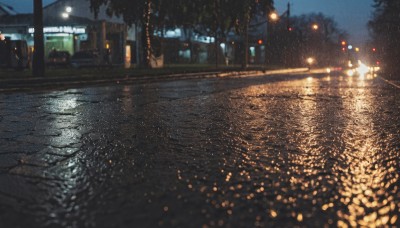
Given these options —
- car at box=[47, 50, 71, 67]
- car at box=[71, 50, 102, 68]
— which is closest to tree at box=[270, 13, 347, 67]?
car at box=[71, 50, 102, 68]

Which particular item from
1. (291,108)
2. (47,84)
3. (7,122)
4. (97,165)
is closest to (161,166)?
(97,165)

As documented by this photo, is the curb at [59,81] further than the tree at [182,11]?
No

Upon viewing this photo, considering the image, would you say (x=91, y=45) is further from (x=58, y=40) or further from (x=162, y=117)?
(x=162, y=117)

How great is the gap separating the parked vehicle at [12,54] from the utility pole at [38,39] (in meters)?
5.43

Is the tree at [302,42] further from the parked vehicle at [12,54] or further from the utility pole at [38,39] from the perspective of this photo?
the utility pole at [38,39]

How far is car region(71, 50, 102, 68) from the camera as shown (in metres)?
35.5

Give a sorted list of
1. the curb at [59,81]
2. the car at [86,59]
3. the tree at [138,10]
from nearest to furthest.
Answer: the curb at [59,81] → the tree at [138,10] → the car at [86,59]

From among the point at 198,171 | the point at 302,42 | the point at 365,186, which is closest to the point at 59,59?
the point at 198,171

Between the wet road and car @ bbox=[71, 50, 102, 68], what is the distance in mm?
28001

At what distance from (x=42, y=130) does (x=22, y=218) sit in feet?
13.4

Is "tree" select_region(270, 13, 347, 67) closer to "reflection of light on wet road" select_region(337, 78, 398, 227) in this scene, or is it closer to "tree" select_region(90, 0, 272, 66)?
"tree" select_region(90, 0, 272, 66)

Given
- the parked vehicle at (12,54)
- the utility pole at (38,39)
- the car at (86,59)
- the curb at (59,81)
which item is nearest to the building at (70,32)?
the car at (86,59)

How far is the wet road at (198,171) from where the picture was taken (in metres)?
2.96

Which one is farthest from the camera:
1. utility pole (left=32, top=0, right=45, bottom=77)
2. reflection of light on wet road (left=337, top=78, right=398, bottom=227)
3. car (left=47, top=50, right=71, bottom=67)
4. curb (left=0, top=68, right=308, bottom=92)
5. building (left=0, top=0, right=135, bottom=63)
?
building (left=0, top=0, right=135, bottom=63)
